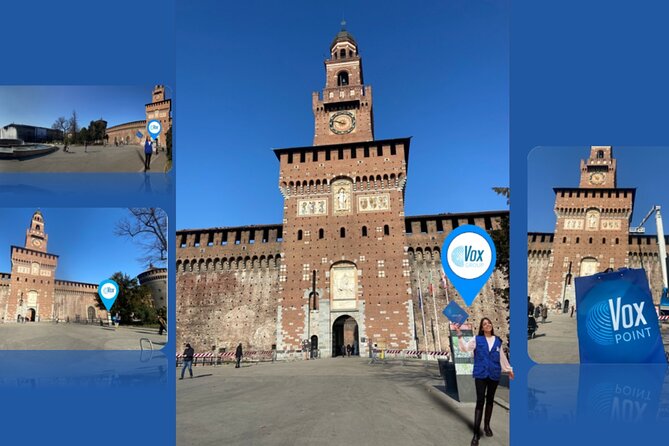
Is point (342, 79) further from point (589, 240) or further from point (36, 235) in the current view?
point (36, 235)

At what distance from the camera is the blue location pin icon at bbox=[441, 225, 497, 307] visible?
5.66 meters

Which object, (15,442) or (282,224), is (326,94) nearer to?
(282,224)

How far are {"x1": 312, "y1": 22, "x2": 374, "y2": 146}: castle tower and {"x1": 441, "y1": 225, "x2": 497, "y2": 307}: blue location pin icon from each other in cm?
2438

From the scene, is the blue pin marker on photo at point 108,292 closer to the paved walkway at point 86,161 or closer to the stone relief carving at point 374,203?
the paved walkway at point 86,161

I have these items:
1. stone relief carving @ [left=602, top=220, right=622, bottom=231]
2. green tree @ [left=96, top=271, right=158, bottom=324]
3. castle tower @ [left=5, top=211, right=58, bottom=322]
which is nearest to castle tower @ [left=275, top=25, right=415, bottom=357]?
stone relief carving @ [left=602, top=220, right=622, bottom=231]

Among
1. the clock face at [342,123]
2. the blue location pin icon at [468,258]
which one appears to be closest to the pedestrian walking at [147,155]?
the blue location pin icon at [468,258]

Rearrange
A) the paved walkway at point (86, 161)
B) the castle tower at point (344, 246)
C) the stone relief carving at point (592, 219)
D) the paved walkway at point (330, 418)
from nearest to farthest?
the paved walkway at point (330, 418) → the paved walkway at point (86, 161) → the stone relief carving at point (592, 219) → the castle tower at point (344, 246)

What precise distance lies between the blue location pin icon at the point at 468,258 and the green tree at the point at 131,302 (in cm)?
1323

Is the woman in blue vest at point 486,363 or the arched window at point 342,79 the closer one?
the woman in blue vest at point 486,363

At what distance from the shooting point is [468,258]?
18.9 ft

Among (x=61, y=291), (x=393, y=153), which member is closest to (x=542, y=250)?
(x=393, y=153)

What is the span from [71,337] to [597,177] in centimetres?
2372

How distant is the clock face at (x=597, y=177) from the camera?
61.8 feet

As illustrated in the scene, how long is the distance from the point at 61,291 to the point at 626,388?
2069 centimetres
